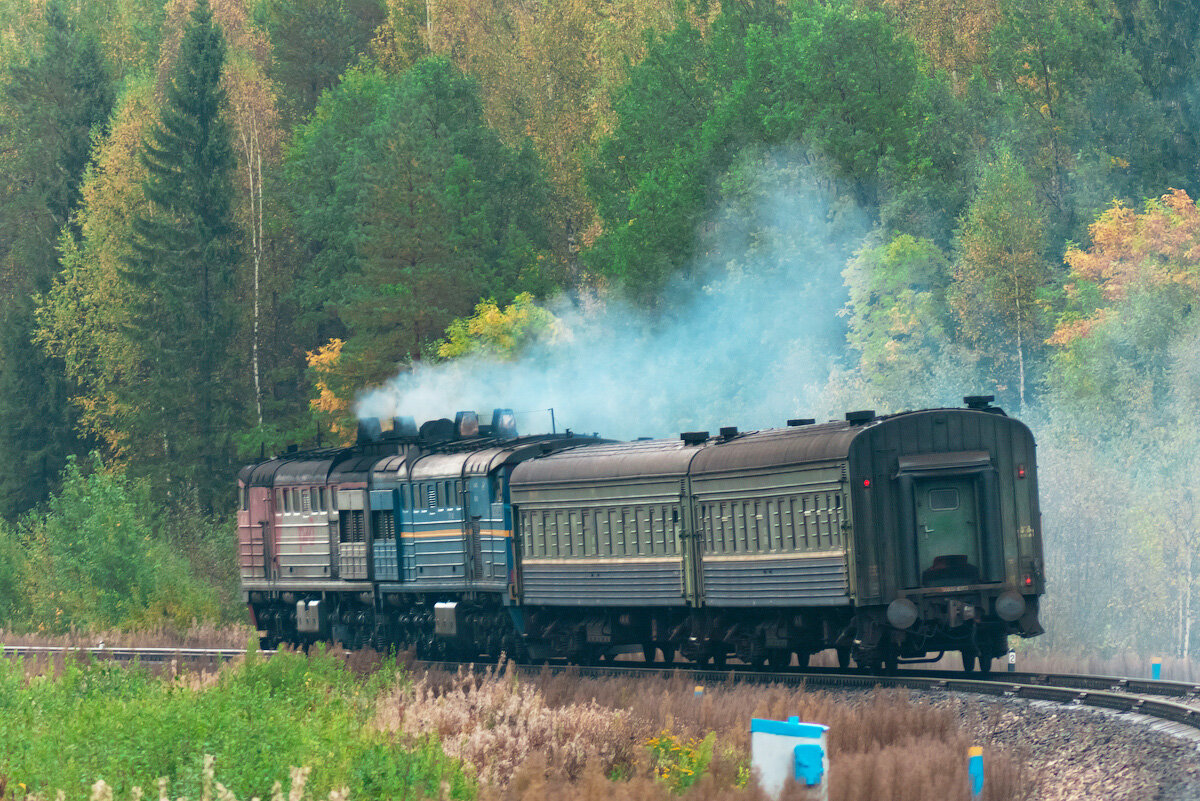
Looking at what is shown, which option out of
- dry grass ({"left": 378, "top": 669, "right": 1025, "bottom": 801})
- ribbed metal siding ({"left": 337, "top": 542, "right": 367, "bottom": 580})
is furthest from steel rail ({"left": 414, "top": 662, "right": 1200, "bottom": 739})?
ribbed metal siding ({"left": 337, "top": 542, "right": 367, "bottom": 580})

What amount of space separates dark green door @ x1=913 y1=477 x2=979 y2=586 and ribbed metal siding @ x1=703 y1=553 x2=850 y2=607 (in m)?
1.02

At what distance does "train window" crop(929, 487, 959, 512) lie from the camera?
65.9 ft

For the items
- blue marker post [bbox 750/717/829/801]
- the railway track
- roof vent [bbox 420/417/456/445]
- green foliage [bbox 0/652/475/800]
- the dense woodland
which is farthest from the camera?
the dense woodland

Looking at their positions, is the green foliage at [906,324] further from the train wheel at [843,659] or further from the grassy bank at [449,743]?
the grassy bank at [449,743]

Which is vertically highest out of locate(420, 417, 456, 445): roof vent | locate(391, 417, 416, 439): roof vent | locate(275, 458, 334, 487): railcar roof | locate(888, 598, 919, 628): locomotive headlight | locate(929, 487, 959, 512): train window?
locate(391, 417, 416, 439): roof vent

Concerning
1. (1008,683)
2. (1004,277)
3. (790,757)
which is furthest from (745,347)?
(790,757)

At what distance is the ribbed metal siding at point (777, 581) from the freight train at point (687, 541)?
2cm

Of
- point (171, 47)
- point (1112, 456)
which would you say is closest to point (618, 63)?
point (171, 47)

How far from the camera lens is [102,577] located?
42.5 metres

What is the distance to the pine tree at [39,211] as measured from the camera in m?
65.3

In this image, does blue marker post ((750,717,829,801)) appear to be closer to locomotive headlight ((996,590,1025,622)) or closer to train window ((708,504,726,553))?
locomotive headlight ((996,590,1025,622))

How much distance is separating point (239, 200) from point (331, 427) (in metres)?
12.8

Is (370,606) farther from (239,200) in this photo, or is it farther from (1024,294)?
(239,200)

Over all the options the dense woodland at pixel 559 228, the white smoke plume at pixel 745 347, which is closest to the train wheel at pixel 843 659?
the dense woodland at pixel 559 228
